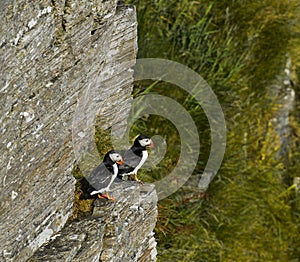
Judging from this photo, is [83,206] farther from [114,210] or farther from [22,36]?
[22,36]

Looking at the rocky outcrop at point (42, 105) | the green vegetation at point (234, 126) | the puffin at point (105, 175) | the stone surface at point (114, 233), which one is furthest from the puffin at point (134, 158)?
the green vegetation at point (234, 126)

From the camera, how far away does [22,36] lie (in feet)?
17.7

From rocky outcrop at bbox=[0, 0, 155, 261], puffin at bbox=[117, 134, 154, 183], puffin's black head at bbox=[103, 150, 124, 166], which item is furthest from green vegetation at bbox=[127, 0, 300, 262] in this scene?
rocky outcrop at bbox=[0, 0, 155, 261]

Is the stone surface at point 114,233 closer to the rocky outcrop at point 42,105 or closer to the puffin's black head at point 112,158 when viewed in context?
the rocky outcrop at point 42,105

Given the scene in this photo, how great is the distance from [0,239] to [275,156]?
8555 millimetres

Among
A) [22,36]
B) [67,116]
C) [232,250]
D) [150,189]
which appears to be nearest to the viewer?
[22,36]

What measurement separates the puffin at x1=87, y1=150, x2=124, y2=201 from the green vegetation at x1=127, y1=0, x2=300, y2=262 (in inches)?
117

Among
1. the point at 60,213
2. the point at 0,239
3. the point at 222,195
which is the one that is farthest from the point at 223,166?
the point at 0,239

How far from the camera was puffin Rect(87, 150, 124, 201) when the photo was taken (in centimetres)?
694

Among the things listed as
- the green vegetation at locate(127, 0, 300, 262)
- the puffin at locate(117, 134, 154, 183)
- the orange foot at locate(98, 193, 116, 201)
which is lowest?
the green vegetation at locate(127, 0, 300, 262)

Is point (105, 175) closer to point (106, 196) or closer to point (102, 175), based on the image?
point (102, 175)

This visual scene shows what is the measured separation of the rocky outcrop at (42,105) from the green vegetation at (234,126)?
3638 mm

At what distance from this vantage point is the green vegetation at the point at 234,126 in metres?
11.2

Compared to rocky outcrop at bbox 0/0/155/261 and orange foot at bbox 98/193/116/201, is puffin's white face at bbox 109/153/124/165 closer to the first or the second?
orange foot at bbox 98/193/116/201
